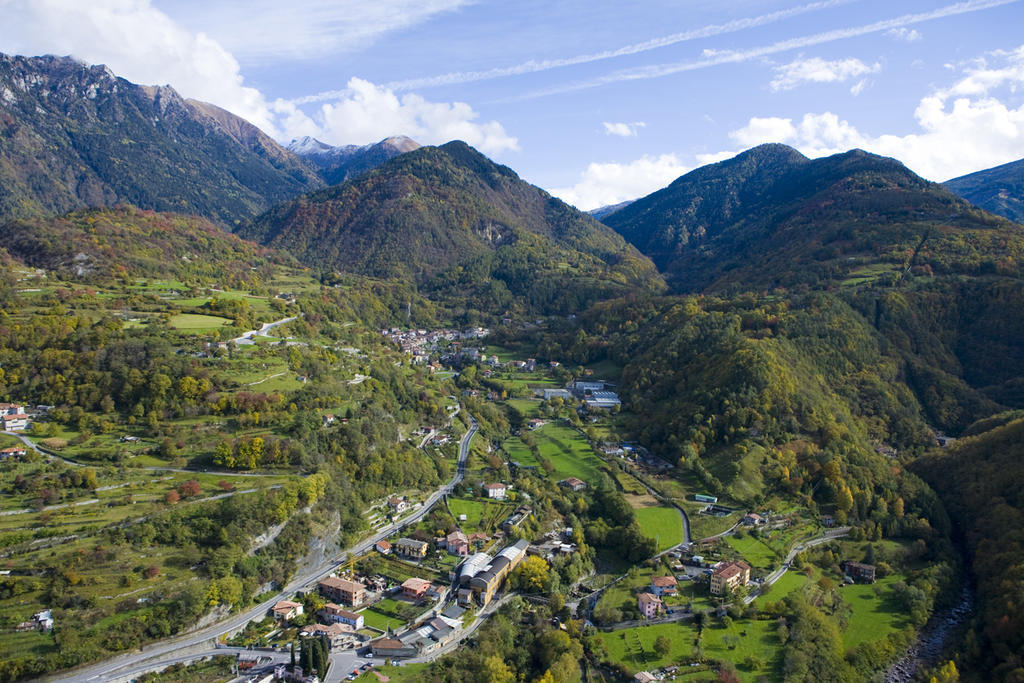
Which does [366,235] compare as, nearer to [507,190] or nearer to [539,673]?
[507,190]

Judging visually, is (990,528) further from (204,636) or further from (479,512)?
(204,636)

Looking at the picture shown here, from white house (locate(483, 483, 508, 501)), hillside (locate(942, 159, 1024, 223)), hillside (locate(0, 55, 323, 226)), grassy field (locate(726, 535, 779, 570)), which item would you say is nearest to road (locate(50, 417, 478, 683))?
white house (locate(483, 483, 508, 501))

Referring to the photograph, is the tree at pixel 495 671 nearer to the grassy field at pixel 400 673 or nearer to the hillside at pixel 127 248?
the grassy field at pixel 400 673

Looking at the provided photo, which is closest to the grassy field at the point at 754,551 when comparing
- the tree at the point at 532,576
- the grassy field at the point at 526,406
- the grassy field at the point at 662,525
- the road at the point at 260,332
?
the grassy field at the point at 662,525

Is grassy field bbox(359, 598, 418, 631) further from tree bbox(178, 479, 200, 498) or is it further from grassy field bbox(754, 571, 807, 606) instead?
grassy field bbox(754, 571, 807, 606)

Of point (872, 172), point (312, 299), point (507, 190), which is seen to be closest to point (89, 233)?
point (312, 299)

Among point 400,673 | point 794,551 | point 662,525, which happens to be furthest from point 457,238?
point 400,673
